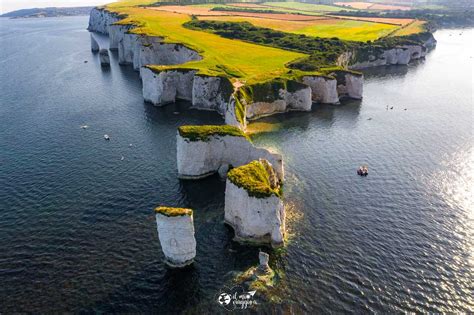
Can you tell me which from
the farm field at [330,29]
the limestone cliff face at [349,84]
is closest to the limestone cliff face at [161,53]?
the limestone cliff face at [349,84]

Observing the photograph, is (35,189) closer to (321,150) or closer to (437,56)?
(321,150)

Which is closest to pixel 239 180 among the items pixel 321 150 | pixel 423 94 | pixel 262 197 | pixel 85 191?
pixel 262 197

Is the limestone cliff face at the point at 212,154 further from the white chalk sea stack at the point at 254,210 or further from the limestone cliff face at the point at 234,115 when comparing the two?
the limestone cliff face at the point at 234,115

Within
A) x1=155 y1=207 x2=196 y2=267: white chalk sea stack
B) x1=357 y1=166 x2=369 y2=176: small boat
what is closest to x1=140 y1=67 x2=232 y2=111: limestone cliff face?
x1=357 y1=166 x2=369 y2=176: small boat

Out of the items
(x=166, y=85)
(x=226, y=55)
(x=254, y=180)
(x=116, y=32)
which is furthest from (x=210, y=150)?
(x=116, y=32)

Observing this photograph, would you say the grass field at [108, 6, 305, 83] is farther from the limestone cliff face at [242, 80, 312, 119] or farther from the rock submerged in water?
the rock submerged in water

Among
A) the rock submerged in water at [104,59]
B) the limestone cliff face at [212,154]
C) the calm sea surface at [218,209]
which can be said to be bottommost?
the calm sea surface at [218,209]

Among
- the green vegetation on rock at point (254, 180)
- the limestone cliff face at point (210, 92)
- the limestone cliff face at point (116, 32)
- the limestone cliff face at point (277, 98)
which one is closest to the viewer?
the green vegetation on rock at point (254, 180)
